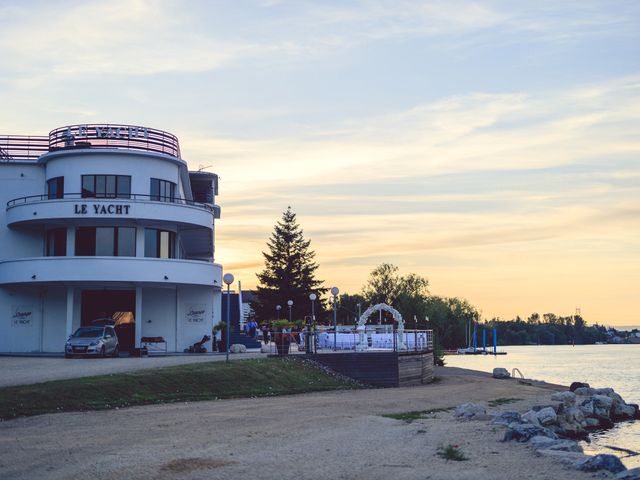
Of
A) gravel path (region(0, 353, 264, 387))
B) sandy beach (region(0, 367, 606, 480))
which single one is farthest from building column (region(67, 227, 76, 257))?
sandy beach (region(0, 367, 606, 480))

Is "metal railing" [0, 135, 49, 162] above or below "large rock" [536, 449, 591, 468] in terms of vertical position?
above

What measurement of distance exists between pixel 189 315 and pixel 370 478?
3658cm

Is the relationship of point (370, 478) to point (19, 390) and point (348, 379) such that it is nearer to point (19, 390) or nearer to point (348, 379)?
point (19, 390)

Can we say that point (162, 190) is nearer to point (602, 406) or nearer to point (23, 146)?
point (23, 146)

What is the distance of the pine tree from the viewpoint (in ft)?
326

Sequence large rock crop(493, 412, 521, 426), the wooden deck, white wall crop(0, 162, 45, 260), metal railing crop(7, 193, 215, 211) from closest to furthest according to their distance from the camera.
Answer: large rock crop(493, 412, 521, 426) → the wooden deck → metal railing crop(7, 193, 215, 211) → white wall crop(0, 162, 45, 260)

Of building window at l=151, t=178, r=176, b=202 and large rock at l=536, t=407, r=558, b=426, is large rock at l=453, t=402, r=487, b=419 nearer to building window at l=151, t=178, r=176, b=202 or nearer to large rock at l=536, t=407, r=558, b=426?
large rock at l=536, t=407, r=558, b=426

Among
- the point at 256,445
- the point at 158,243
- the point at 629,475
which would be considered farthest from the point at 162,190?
the point at 629,475

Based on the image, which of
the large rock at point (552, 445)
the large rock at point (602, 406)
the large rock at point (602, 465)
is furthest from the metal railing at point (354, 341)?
the large rock at point (602, 465)

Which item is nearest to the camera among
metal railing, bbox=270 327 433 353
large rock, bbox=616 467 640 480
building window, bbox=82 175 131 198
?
large rock, bbox=616 467 640 480

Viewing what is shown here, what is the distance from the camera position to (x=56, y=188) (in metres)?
49.6

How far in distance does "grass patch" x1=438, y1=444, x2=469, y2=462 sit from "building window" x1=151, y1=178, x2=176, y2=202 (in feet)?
106

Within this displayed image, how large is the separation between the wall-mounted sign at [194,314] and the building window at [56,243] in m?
8.12

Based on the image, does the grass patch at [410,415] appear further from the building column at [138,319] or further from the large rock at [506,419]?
the building column at [138,319]
